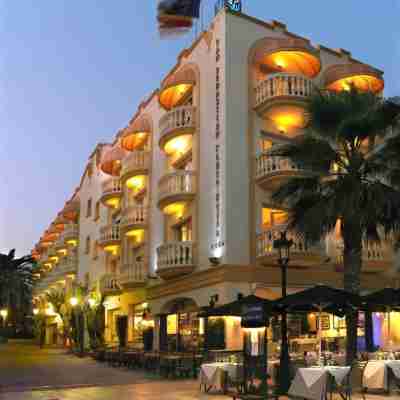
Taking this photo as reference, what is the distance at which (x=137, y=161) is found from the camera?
31688 mm

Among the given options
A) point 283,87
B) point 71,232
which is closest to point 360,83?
point 283,87

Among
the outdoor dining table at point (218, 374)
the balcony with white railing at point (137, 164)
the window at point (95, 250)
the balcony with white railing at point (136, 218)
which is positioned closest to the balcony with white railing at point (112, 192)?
the balcony with white railing at point (137, 164)

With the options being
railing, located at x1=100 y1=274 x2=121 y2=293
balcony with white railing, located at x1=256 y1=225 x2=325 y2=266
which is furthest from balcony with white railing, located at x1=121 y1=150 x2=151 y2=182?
balcony with white railing, located at x1=256 y1=225 x2=325 y2=266

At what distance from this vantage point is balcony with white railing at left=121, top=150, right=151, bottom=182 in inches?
1235

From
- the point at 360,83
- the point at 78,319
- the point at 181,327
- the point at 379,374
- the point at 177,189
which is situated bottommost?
the point at 379,374

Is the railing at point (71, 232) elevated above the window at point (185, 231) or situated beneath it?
elevated above

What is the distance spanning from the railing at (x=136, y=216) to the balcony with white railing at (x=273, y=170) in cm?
937

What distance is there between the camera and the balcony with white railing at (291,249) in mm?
21922

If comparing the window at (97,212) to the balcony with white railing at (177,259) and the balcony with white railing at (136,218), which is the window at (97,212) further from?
the balcony with white railing at (177,259)

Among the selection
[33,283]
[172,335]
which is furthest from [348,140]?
[33,283]

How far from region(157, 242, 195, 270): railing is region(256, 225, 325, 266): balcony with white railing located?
3.21 meters

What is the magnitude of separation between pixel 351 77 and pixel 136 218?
12.6 meters

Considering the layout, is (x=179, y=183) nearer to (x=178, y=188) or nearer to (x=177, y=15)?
(x=178, y=188)

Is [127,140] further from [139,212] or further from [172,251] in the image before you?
[172,251]
